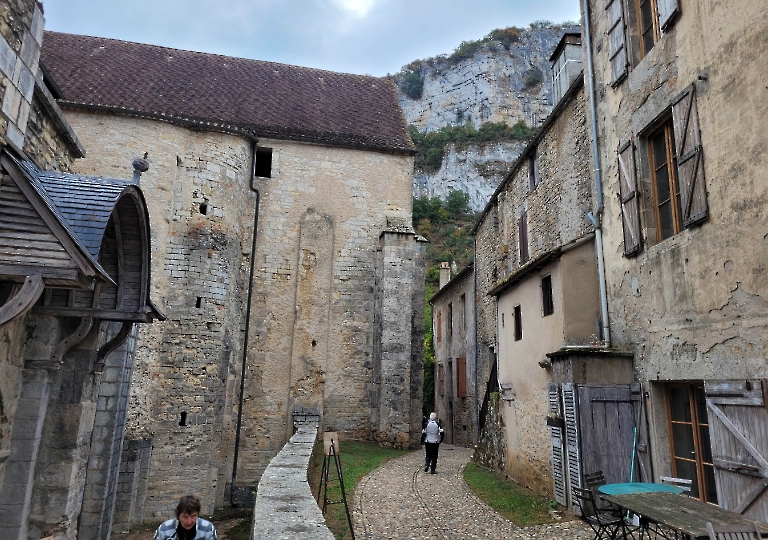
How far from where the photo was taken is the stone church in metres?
11.6

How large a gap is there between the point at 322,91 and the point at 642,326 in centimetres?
1410

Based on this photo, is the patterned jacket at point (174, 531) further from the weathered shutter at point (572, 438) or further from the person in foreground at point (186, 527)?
the weathered shutter at point (572, 438)

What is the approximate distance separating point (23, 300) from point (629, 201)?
6902 millimetres

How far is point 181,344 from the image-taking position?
39.9ft

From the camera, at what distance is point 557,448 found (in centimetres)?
716

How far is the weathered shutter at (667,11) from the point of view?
20.2ft

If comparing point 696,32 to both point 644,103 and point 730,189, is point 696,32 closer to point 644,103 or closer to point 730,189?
point 644,103

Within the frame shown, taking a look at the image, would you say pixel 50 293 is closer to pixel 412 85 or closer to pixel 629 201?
pixel 629 201

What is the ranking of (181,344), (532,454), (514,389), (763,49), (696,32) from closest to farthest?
(763,49) < (696,32) < (532,454) < (514,389) < (181,344)

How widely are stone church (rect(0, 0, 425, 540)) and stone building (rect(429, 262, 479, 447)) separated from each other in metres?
3.98

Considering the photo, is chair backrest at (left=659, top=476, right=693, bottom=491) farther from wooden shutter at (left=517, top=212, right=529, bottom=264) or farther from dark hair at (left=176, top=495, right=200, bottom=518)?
wooden shutter at (left=517, top=212, right=529, bottom=264)

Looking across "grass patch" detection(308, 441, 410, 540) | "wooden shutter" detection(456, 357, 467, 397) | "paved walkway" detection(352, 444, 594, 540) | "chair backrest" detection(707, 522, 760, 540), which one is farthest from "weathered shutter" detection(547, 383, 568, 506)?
"wooden shutter" detection(456, 357, 467, 397)

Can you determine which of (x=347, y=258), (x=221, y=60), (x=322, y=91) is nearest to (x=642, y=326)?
(x=347, y=258)

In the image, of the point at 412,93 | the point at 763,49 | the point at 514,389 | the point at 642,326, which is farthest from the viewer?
the point at 412,93
